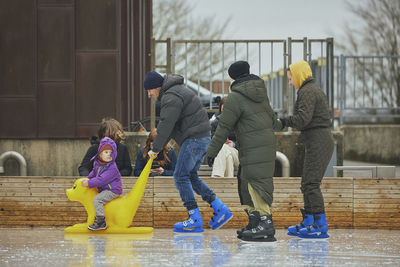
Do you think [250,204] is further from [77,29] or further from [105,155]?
[77,29]

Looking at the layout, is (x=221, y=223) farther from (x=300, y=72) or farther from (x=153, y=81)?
(x=300, y=72)

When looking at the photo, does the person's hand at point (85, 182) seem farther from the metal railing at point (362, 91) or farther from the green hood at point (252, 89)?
the metal railing at point (362, 91)

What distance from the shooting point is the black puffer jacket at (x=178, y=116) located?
10.5 meters

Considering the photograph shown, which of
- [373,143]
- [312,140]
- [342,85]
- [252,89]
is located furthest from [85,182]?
[373,143]

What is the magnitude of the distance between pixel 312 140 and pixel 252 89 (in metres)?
0.86

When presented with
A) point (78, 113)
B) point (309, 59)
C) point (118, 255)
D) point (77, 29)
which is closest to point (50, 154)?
point (78, 113)

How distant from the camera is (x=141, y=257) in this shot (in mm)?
9273

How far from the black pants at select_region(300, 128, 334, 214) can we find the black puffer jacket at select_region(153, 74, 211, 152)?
118 cm

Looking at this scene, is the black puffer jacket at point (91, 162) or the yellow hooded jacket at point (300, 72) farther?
the black puffer jacket at point (91, 162)

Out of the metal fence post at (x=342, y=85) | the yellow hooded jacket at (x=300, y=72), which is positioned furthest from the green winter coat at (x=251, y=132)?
the metal fence post at (x=342, y=85)

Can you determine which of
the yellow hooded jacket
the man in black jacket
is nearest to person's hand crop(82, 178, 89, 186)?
the man in black jacket

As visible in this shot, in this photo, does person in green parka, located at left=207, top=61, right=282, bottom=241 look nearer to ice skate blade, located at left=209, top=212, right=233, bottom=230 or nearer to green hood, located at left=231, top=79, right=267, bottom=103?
green hood, located at left=231, top=79, right=267, bottom=103

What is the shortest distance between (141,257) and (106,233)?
6.60ft

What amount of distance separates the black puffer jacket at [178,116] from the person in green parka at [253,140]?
61 centimetres
